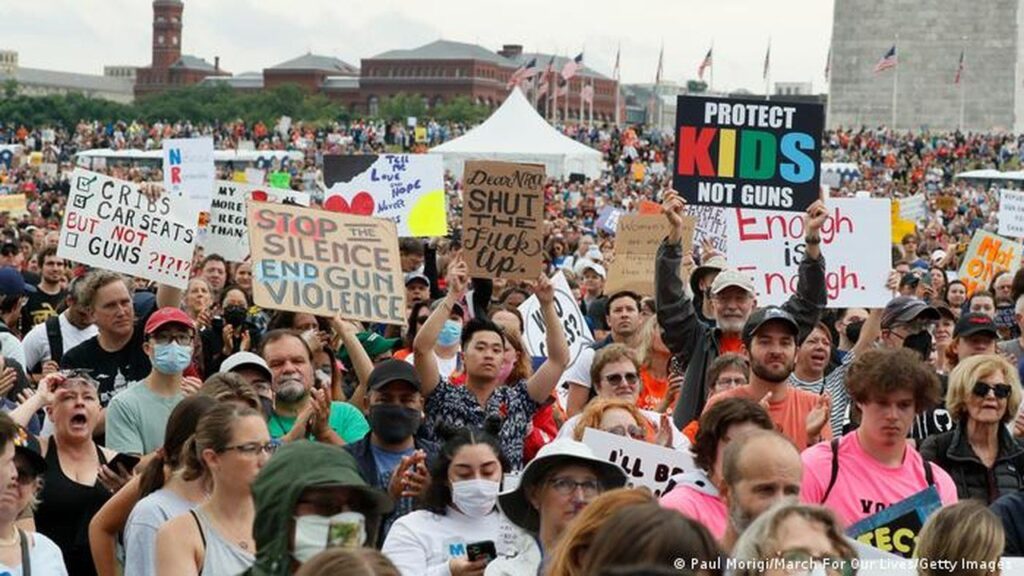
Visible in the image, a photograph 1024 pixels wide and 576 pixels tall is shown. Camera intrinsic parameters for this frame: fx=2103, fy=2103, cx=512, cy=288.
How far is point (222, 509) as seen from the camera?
5648 mm

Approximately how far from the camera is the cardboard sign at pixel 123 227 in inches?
455

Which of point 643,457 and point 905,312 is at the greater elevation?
point 905,312

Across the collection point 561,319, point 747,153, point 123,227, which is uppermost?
point 747,153

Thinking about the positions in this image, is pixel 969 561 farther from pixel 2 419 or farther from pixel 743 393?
pixel 2 419

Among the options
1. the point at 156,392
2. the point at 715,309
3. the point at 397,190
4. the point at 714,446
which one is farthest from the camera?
the point at 397,190

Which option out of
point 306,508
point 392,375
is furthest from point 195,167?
point 306,508

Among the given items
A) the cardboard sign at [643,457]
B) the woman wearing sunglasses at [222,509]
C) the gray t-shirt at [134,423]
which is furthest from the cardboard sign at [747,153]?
the woman wearing sunglasses at [222,509]

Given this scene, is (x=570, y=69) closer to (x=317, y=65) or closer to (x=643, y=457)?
(x=643, y=457)

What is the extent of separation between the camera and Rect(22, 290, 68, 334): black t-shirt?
40.2 ft

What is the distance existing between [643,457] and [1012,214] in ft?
43.7

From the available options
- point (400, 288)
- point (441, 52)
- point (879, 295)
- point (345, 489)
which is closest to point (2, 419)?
point (345, 489)

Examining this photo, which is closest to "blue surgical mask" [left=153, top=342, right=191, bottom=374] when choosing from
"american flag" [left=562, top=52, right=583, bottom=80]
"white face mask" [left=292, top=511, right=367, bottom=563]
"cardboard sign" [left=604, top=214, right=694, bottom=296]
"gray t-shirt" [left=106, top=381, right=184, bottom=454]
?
"gray t-shirt" [left=106, top=381, right=184, bottom=454]

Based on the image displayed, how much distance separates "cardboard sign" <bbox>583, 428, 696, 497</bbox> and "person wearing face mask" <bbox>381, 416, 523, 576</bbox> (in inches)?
18.5

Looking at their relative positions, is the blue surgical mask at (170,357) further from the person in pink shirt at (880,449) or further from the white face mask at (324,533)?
the white face mask at (324,533)
